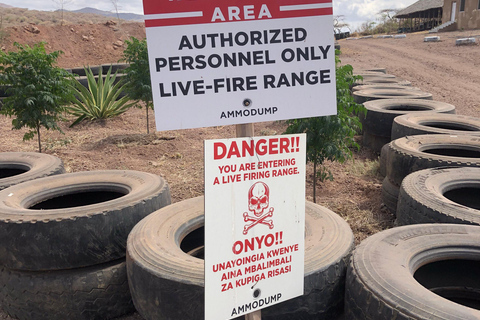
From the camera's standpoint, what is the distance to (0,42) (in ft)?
67.1

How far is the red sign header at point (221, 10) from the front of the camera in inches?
59.3

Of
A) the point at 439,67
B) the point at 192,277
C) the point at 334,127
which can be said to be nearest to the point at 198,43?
the point at 192,277

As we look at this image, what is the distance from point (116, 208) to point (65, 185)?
945 mm

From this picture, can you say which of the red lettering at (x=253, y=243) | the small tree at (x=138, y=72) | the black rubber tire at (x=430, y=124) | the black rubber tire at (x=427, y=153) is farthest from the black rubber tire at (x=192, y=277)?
the small tree at (x=138, y=72)

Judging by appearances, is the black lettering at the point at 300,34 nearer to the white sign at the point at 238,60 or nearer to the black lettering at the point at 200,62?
the white sign at the point at 238,60

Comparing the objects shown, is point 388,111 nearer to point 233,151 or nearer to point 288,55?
point 288,55

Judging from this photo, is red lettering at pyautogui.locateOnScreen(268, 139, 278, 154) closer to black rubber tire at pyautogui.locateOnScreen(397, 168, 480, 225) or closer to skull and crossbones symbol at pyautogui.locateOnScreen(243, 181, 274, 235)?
skull and crossbones symbol at pyautogui.locateOnScreen(243, 181, 274, 235)

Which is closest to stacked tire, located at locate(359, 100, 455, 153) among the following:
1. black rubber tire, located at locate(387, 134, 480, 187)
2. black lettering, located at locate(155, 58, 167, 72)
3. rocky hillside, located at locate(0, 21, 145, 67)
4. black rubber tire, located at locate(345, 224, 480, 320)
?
black rubber tire, located at locate(387, 134, 480, 187)

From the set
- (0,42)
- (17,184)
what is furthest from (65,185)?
(0,42)

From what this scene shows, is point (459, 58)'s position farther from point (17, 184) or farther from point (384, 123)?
point (17, 184)

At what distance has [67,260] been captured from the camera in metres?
2.77

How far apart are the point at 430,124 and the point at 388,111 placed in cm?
66

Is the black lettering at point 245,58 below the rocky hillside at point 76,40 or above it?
below

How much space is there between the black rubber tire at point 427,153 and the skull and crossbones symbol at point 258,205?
2.65m
